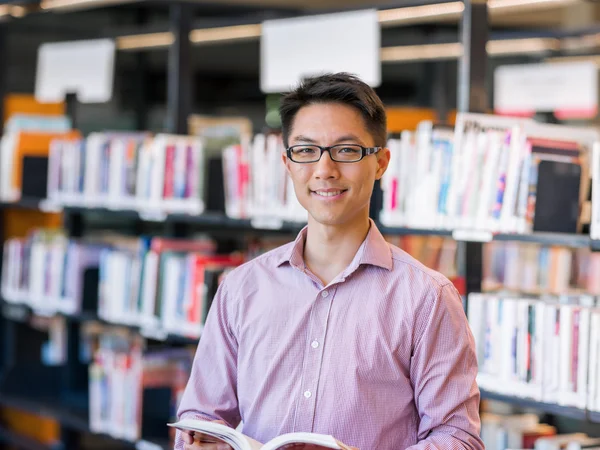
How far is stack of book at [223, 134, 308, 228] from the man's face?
6.21ft

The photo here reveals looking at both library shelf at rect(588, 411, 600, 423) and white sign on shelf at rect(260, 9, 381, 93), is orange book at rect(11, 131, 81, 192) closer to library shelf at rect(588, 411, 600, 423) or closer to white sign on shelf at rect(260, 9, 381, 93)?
white sign on shelf at rect(260, 9, 381, 93)

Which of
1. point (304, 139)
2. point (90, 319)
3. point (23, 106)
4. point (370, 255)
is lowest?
point (90, 319)

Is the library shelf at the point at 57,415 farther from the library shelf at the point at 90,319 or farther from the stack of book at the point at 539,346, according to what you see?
the stack of book at the point at 539,346

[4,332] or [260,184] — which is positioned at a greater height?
[260,184]

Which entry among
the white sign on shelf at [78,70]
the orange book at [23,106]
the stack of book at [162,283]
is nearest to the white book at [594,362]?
the stack of book at [162,283]

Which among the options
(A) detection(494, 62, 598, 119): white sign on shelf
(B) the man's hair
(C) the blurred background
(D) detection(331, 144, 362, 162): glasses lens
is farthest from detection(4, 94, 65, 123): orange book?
(D) detection(331, 144, 362, 162): glasses lens

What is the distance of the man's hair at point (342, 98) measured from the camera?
1.96 meters

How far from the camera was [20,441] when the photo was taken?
18.9 ft

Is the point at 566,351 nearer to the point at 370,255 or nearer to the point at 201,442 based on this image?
the point at 370,255

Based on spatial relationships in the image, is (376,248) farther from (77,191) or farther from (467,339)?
(77,191)

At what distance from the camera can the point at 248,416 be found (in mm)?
2068

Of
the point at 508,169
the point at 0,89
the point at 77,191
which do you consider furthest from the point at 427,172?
the point at 0,89

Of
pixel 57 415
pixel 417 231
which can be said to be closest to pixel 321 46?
pixel 417 231

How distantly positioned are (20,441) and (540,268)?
10.6 feet
